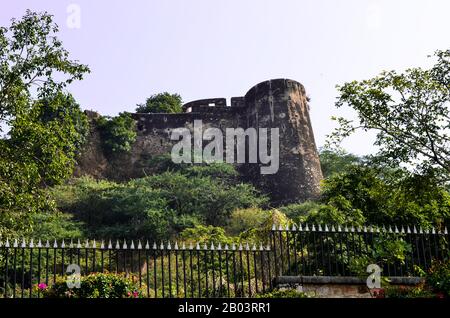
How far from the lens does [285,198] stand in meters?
34.4

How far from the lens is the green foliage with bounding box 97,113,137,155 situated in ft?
123

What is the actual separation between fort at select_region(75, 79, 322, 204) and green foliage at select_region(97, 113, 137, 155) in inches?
16.5

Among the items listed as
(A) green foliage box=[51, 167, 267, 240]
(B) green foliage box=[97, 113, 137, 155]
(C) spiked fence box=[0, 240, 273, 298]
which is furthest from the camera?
(B) green foliage box=[97, 113, 137, 155]

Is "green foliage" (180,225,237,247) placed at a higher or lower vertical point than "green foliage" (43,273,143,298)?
higher

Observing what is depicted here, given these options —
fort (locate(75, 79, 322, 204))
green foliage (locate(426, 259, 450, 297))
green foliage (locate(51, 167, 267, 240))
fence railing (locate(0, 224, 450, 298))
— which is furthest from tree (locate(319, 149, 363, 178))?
green foliage (locate(426, 259, 450, 297))

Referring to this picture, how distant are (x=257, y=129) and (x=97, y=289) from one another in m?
28.1

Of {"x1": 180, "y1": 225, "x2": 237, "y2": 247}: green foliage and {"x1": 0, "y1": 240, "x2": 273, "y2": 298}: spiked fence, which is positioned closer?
{"x1": 0, "y1": 240, "x2": 273, "y2": 298}: spiked fence

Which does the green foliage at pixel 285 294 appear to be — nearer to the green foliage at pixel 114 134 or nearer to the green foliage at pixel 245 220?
the green foliage at pixel 245 220

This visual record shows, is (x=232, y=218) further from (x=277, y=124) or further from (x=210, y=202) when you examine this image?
(x=277, y=124)

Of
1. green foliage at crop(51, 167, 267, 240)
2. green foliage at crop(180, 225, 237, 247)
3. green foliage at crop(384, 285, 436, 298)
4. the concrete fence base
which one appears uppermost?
green foliage at crop(51, 167, 267, 240)

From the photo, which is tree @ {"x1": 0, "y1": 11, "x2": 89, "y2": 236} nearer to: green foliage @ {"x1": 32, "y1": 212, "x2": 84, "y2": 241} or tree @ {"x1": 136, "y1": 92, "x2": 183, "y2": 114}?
green foliage @ {"x1": 32, "y1": 212, "x2": 84, "y2": 241}

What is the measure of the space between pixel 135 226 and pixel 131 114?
1339 centimetres

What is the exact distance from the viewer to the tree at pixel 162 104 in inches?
1715

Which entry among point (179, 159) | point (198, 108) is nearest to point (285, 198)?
point (179, 159)
